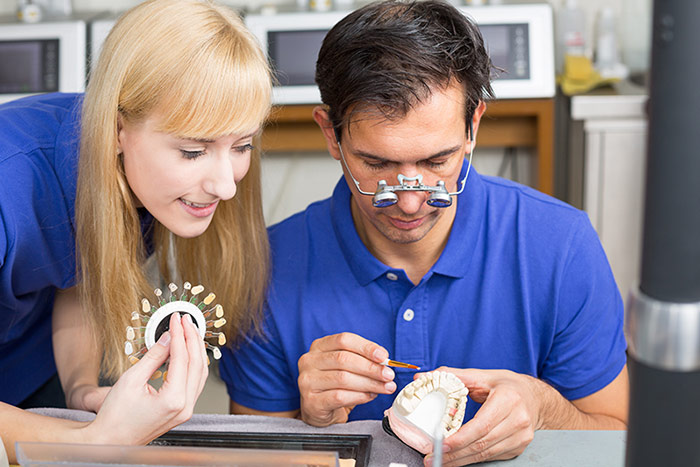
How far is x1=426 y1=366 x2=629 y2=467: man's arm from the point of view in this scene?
940 mm

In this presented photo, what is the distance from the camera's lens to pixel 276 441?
98 centimetres

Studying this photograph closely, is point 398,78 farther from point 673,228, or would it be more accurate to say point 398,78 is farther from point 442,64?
point 673,228

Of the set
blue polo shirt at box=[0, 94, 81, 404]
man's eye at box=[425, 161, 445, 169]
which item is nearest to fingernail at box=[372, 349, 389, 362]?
man's eye at box=[425, 161, 445, 169]

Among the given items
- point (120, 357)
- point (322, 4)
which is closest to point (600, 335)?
point (120, 357)

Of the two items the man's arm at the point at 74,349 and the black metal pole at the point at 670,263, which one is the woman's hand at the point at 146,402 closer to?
the man's arm at the point at 74,349

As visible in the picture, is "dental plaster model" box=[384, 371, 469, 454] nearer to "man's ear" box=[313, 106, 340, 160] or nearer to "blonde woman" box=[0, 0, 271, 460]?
"blonde woman" box=[0, 0, 271, 460]

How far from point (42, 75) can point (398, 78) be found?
178cm

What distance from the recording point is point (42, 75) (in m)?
2.50

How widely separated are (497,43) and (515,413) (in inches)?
67.9

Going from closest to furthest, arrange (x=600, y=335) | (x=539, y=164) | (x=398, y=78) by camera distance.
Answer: (x=398, y=78) < (x=600, y=335) < (x=539, y=164)

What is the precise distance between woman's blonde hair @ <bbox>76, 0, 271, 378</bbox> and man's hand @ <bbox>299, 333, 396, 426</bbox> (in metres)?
0.26

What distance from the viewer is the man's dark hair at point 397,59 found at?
1.17 m

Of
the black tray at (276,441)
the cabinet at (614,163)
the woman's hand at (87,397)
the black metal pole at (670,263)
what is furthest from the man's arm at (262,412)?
the cabinet at (614,163)

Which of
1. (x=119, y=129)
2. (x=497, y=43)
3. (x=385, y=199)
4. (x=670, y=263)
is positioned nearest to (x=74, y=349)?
(x=119, y=129)
